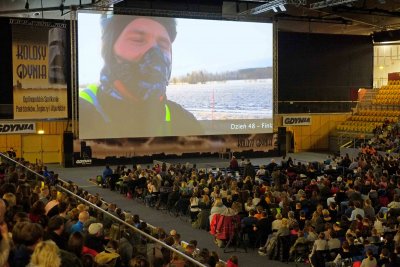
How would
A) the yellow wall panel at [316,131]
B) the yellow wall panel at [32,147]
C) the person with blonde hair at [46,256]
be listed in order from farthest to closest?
the yellow wall panel at [316,131]
the yellow wall panel at [32,147]
the person with blonde hair at [46,256]

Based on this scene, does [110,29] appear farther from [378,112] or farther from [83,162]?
[378,112]

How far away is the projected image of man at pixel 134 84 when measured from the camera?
84.0 feet

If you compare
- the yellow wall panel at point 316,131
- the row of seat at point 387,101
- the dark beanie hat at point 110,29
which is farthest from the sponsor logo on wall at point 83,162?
the row of seat at point 387,101

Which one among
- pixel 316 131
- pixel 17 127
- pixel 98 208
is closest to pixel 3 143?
pixel 17 127

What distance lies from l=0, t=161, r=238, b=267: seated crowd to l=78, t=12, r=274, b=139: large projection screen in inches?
616

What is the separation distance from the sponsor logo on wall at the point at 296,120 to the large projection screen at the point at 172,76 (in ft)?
10.3

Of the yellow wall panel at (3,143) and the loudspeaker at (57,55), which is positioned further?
the yellow wall panel at (3,143)

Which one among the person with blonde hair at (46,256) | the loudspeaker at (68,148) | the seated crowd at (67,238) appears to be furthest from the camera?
the loudspeaker at (68,148)

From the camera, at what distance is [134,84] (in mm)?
26328

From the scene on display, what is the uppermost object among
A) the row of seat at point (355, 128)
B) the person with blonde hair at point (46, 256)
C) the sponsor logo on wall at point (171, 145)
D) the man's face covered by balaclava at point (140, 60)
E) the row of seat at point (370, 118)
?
the man's face covered by balaclava at point (140, 60)

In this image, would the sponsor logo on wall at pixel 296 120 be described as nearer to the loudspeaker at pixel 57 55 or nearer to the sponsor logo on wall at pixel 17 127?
the loudspeaker at pixel 57 55

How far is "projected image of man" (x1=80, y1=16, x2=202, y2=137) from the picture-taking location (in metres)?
25.6

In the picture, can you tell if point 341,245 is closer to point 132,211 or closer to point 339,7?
point 132,211

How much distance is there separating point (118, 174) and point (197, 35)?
10.5 m
